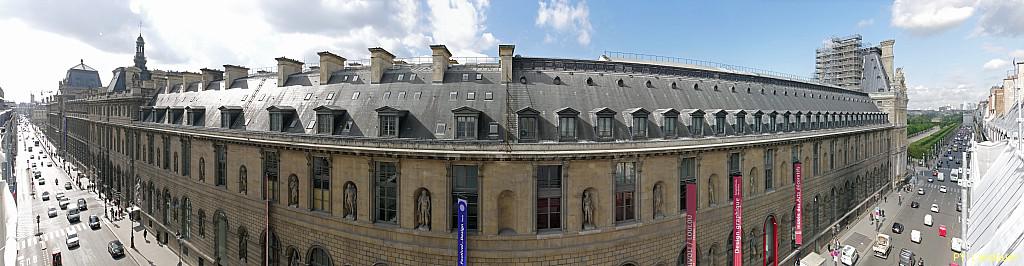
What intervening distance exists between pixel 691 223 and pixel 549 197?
9990 mm

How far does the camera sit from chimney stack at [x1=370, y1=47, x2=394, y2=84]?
30.8 meters

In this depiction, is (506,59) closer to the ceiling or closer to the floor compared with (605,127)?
closer to the ceiling

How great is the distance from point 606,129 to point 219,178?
3285cm

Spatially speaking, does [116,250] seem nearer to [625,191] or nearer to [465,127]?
[465,127]

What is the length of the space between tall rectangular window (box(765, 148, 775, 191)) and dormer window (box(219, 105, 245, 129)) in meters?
43.9

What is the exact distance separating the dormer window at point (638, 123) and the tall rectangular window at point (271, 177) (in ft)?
82.6

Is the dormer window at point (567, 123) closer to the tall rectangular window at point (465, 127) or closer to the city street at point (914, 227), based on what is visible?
the tall rectangular window at point (465, 127)

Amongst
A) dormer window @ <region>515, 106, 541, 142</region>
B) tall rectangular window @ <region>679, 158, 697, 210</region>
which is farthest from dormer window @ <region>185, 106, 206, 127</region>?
tall rectangular window @ <region>679, 158, 697, 210</region>

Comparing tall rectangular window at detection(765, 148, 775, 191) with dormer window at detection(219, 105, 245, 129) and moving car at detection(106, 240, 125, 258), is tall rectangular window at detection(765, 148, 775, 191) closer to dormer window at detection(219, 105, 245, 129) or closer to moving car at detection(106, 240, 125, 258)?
dormer window at detection(219, 105, 245, 129)

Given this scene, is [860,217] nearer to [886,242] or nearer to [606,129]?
[886,242]

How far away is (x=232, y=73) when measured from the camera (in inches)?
1736

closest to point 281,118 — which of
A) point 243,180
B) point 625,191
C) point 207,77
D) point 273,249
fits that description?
point 243,180

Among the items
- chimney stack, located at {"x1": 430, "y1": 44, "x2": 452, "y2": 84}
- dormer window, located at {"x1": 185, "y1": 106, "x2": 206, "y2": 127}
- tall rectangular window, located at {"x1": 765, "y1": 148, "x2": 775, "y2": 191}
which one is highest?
chimney stack, located at {"x1": 430, "y1": 44, "x2": 452, "y2": 84}

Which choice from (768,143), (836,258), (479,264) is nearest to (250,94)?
(479,264)
